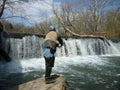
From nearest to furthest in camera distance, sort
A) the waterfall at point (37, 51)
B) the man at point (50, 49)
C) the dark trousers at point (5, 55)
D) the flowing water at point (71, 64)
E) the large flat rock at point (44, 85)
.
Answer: the large flat rock at point (44, 85) → the man at point (50, 49) → the flowing water at point (71, 64) → the waterfall at point (37, 51) → the dark trousers at point (5, 55)

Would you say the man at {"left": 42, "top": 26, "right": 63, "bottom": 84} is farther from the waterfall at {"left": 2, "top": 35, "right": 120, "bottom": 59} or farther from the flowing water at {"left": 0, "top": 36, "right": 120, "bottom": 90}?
the waterfall at {"left": 2, "top": 35, "right": 120, "bottom": 59}

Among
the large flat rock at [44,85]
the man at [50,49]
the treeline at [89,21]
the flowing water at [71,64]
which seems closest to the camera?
the large flat rock at [44,85]

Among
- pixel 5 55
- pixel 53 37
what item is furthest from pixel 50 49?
pixel 5 55

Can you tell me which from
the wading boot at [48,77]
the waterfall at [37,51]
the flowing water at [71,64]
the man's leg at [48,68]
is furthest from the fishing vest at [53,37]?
the waterfall at [37,51]

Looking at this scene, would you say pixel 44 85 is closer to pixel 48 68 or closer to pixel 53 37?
pixel 48 68

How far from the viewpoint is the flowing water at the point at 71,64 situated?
34.3 feet

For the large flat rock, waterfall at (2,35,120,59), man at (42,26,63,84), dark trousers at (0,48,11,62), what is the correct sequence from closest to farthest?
the large flat rock
man at (42,26,63,84)
dark trousers at (0,48,11,62)
waterfall at (2,35,120,59)

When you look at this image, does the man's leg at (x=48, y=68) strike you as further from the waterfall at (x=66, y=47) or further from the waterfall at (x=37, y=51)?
the waterfall at (x=66, y=47)

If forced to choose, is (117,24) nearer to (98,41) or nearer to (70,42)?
(98,41)

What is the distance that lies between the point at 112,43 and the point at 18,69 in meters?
15.3

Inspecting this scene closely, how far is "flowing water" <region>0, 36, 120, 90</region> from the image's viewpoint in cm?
1046

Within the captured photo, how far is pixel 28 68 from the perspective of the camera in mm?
13680

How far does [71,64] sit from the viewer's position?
621 inches

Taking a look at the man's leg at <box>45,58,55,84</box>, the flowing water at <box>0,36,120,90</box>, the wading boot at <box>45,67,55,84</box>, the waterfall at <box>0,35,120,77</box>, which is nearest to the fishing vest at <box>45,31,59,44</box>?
the man's leg at <box>45,58,55,84</box>
